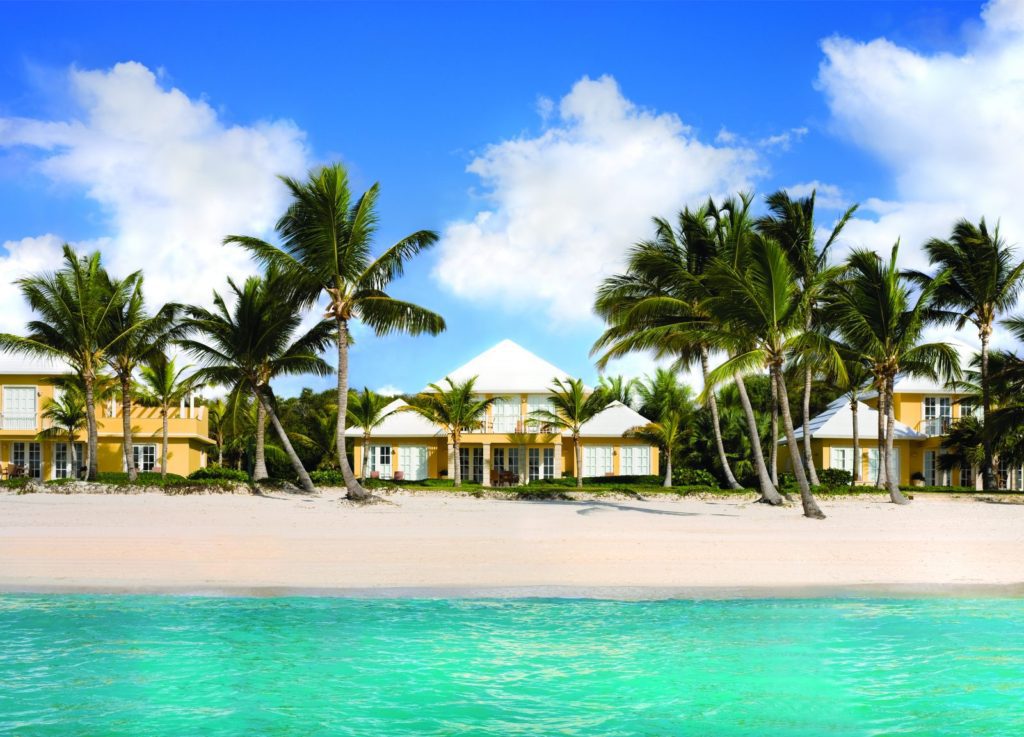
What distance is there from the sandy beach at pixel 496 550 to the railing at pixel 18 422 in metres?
16.9

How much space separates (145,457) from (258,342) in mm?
16262

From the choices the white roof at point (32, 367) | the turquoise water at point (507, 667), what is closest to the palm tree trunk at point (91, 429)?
the white roof at point (32, 367)

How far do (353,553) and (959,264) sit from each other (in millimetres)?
26128

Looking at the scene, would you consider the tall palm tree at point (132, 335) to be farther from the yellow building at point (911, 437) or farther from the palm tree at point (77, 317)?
the yellow building at point (911, 437)

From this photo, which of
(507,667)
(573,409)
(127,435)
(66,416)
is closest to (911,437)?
(573,409)

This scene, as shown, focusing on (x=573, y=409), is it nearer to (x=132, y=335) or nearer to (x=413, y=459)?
(x=413, y=459)

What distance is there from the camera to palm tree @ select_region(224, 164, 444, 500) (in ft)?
77.6

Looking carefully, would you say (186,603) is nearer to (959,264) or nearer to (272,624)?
(272,624)

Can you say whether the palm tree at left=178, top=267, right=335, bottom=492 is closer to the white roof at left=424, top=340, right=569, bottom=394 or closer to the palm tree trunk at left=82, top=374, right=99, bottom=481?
the palm tree trunk at left=82, top=374, right=99, bottom=481

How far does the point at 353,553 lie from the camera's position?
13422 millimetres

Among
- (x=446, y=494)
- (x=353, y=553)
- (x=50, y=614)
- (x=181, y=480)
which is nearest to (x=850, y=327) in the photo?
(x=446, y=494)

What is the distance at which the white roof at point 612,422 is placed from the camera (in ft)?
125

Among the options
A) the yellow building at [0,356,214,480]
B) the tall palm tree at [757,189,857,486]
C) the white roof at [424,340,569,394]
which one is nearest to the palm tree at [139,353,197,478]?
the yellow building at [0,356,214,480]

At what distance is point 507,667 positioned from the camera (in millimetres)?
8375
